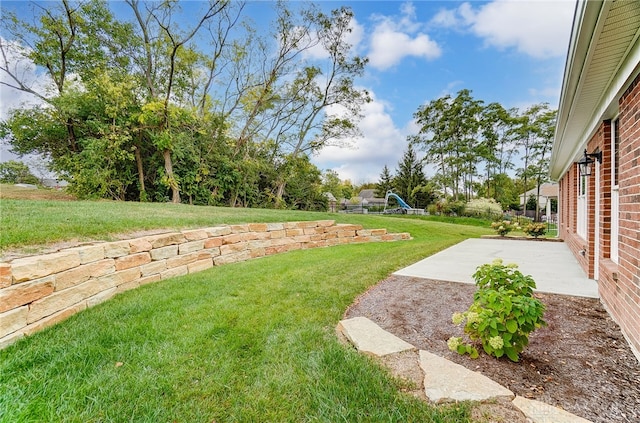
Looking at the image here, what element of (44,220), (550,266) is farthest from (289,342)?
(550,266)

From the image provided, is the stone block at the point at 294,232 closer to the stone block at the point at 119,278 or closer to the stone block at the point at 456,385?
the stone block at the point at 119,278

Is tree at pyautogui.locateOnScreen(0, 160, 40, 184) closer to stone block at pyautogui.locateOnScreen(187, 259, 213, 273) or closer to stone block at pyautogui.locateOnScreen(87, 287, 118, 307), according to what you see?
stone block at pyautogui.locateOnScreen(187, 259, 213, 273)

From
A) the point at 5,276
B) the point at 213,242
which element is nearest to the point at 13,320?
the point at 5,276

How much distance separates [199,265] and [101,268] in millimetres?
1625

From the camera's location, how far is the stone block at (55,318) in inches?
92.8

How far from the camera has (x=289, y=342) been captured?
2438mm

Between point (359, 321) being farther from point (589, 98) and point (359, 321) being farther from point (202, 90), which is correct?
point (202, 90)

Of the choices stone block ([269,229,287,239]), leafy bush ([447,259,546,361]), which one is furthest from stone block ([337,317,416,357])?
stone block ([269,229,287,239])

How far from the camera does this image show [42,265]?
2520 mm

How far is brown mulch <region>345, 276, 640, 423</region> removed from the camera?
1746mm

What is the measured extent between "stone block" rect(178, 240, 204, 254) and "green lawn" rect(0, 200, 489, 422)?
0.80 meters

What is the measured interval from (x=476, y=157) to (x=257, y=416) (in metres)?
29.1

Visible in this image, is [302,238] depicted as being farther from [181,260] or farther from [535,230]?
[535,230]

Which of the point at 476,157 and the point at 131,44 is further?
the point at 476,157
